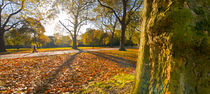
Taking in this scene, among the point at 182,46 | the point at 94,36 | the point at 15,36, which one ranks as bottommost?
the point at 182,46

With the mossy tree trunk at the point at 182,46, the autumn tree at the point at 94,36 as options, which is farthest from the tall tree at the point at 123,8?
the autumn tree at the point at 94,36

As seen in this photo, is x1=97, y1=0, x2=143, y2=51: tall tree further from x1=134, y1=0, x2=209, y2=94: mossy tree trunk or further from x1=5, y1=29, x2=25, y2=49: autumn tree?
x1=5, y1=29, x2=25, y2=49: autumn tree

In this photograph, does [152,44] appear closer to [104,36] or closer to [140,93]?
[140,93]

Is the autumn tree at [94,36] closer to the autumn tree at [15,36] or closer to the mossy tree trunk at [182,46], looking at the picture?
the autumn tree at [15,36]

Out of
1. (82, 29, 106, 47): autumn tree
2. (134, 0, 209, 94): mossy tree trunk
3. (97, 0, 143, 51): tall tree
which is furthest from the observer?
(82, 29, 106, 47): autumn tree

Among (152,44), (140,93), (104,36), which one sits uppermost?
(104,36)

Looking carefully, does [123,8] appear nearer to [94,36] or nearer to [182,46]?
[182,46]

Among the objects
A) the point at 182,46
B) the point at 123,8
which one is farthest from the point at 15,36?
the point at 182,46

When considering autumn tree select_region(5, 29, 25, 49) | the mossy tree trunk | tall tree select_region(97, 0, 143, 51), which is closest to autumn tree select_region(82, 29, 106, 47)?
autumn tree select_region(5, 29, 25, 49)

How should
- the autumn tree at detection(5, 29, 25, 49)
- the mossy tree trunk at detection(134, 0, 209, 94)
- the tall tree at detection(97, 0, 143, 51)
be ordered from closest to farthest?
the mossy tree trunk at detection(134, 0, 209, 94)
the tall tree at detection(97, 0, 143, 51)
the autumn tree at detection(5, 29, 25, 49)

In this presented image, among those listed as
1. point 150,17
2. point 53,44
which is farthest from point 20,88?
point 53,44

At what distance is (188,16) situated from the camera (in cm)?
131

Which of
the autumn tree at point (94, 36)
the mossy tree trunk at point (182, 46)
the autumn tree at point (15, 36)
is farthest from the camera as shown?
the autumn tree at point (94, 36)

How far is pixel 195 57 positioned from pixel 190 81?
32cm
